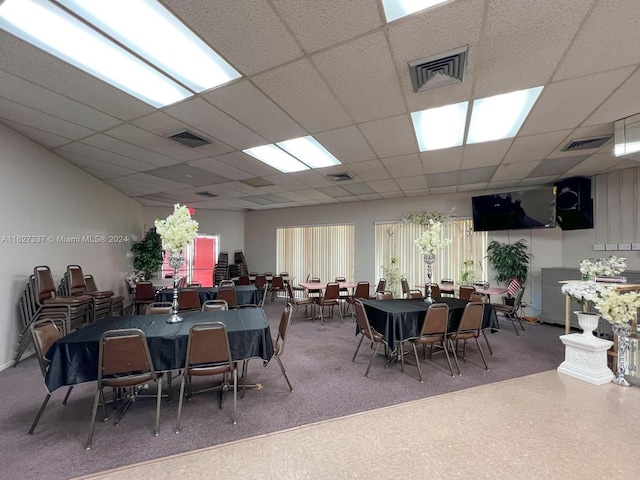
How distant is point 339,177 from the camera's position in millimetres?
5703

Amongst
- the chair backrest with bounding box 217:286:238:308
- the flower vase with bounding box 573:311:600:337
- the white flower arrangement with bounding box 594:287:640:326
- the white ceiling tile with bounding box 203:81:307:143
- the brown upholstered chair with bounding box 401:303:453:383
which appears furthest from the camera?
the chair backrest with bounding box 217:286:238:308

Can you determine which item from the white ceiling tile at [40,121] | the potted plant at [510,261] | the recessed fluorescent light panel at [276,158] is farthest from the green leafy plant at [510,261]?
the white ceiling tile at [40,121]

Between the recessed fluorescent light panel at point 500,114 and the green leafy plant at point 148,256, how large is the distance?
754cm

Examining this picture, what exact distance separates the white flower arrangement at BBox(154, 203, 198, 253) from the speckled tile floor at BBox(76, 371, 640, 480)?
1797 millimetres

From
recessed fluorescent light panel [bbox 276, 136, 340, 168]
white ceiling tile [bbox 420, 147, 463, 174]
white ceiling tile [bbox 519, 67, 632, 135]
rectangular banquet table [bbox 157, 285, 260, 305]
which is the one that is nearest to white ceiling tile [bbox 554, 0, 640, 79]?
white ceiling tile [bbox 519, 67, 632, 135]

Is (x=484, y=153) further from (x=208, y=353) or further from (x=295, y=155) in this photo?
(x=208, y=353)

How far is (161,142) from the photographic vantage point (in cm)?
391

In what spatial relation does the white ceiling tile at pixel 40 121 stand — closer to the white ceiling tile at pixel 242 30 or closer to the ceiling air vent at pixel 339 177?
the white ceiling tile at pixel 242 30

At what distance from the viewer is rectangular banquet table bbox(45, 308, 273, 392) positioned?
232cm

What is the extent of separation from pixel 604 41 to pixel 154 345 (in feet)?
13.7

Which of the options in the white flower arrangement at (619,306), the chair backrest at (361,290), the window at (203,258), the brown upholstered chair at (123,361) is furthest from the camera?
the window at (203,258)

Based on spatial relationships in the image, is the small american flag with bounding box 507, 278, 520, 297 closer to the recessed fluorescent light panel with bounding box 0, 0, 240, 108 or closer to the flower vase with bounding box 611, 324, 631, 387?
the flower vase with bounding box 611, 324, 631, 387

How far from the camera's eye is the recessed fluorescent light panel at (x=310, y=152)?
13.0 feet

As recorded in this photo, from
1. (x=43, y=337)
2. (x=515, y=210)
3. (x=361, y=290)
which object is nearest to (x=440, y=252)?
(x=515, y=210)
